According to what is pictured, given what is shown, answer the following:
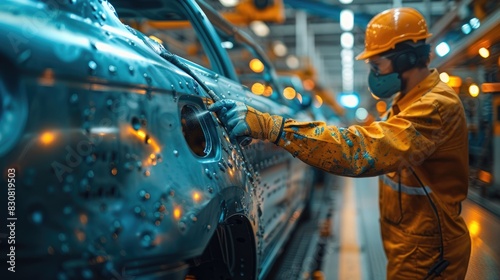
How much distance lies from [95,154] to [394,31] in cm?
180

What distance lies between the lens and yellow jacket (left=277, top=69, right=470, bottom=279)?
1.82 m

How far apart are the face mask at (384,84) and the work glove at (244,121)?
83cm

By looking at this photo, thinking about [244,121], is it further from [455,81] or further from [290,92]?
[290,92]

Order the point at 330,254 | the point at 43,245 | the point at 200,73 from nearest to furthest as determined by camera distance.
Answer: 1. the point at 43,245
2. the point at 200,73
3. the point at 330,254

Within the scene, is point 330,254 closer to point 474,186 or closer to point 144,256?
point 474,186

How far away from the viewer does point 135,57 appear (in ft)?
4.26

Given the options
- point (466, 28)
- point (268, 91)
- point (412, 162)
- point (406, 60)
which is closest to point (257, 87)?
point (268, 91)

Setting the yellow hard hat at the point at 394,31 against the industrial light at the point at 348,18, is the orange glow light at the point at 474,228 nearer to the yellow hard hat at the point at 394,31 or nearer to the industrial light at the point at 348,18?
the yellow hard hat at the point at 394,31

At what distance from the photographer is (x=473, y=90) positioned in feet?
9.48

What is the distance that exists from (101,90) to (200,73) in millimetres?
756

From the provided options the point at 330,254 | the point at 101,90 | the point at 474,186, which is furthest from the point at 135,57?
the point at 330,254

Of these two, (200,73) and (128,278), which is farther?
(200,73)

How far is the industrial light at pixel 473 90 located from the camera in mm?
2836

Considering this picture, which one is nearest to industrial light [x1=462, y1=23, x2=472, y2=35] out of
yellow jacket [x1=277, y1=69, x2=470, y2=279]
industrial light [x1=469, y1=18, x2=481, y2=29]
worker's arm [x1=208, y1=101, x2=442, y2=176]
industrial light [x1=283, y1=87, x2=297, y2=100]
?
industrial light [x1=469, y1=18, x2=481, y2=29]
